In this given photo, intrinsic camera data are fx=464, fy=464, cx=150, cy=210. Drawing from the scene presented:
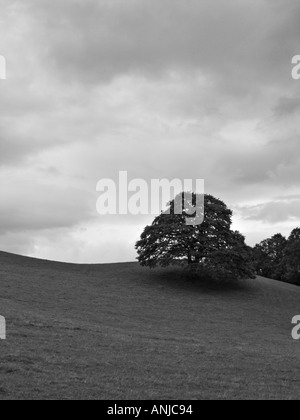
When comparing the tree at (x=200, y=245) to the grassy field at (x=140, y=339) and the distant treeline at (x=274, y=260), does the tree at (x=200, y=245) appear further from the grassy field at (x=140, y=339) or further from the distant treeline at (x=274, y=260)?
the distant treeline at (x=274, y=260)

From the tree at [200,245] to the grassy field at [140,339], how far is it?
140 inches

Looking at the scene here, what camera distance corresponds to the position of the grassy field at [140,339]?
751 inches

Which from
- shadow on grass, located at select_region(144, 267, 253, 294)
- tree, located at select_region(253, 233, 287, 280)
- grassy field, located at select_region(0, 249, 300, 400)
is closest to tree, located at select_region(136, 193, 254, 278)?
shadow on grass, located at select_region(144, 267, 253, 294)

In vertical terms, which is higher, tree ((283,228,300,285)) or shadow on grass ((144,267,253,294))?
tree ((283,228,300,285))

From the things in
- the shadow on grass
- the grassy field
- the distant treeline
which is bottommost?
the grassy field

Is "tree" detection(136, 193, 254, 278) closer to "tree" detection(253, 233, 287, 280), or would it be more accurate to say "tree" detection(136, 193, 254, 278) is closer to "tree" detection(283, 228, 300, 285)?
"tree" detection(283, 228, 300, 285)

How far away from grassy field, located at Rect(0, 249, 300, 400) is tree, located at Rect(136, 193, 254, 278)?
140 inches

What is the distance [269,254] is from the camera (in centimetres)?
12056

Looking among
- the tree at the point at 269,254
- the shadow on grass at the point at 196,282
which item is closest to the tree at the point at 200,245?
the shadow on grass at the point at 196,282

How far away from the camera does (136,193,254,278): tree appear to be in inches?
2739
